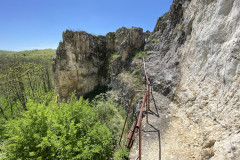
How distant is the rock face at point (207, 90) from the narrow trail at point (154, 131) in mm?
283

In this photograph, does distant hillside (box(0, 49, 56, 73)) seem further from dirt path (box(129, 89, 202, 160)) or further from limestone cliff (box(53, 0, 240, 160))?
dirt path (box(129, 89, 202, 160))

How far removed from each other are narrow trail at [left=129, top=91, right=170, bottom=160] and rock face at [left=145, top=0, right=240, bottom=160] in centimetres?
28

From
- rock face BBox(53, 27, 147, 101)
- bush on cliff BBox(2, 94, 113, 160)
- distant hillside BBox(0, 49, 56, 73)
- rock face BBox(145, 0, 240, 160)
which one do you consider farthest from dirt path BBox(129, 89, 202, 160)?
distant hillside BBox(0, 49, 56, 73)

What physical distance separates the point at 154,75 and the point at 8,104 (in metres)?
32.7

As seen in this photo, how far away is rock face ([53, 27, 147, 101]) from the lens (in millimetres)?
14758

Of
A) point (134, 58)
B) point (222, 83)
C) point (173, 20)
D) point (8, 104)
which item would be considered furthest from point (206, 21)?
point (8, 104)

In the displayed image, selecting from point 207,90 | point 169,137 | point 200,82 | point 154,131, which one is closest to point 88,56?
point 154,131

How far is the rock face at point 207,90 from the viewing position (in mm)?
3209

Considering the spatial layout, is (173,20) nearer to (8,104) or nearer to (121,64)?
(121,64)

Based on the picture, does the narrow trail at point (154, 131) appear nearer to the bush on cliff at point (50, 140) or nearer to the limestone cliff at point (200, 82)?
the limestone cliff at point (200, 82)

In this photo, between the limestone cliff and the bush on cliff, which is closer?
the limestone cliff

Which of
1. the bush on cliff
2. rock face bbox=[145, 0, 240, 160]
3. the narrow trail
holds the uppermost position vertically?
rock face bbox=[145, 0, 240, 160]

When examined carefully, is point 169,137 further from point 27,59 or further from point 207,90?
point 27,59

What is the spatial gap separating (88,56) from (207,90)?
16050mm
